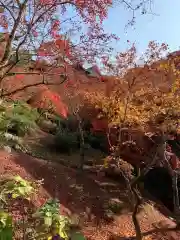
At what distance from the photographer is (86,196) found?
9.12 metres

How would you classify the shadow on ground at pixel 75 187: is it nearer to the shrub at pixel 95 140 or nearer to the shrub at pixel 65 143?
the shrub at pixel 65 143

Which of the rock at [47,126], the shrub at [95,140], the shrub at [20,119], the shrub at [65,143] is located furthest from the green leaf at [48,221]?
the rock at [47,126]

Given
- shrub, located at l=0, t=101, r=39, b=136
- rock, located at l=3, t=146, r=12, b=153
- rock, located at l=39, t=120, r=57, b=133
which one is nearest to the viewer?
rock, located at l=3, t=146, r=12, b=153

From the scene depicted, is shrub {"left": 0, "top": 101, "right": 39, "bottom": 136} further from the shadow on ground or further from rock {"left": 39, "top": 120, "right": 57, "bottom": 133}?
the shadow on ground

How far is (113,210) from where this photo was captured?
8859mm

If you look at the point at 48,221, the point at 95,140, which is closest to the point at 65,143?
the point at 95,140

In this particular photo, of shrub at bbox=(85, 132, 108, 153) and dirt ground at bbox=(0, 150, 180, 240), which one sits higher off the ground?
shrub at bbox=(85, 132, 108, 153)

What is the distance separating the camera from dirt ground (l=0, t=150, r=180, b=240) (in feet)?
26.3

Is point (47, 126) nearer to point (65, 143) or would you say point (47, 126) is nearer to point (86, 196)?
point (65, 143)

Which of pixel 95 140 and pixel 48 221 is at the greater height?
pixel 48 221

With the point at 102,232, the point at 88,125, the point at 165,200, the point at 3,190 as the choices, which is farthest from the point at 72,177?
the point at 3,190

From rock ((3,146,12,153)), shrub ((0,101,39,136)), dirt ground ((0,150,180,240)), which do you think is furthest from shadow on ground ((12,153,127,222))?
shrub ((0,101,39,136))

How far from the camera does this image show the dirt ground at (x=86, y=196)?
26.3ft

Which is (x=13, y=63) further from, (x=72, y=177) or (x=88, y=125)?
(x=88, y=125)
